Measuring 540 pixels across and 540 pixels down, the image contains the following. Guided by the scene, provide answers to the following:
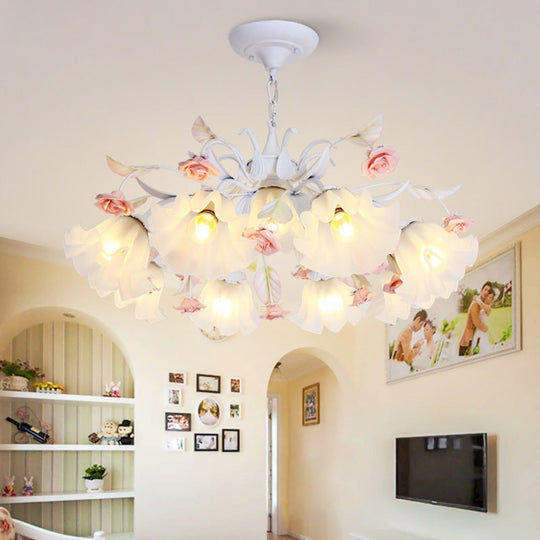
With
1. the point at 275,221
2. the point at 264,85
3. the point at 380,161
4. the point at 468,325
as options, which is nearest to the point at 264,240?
the point at 275,221

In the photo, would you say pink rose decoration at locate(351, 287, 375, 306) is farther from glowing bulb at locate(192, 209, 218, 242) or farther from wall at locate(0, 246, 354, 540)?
wall at locate(0, 246, 354, 540)

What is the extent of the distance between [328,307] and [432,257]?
24.7 inches

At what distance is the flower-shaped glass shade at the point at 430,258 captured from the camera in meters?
2.08

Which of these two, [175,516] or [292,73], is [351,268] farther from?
[175,516]

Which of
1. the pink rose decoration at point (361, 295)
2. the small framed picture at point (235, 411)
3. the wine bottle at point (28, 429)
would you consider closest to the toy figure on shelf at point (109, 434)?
the wine bottle at point (28, 429)

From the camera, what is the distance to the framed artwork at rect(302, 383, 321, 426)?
912 cm

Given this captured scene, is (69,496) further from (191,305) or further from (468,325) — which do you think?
(191,305)

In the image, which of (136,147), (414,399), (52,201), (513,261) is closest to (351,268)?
(136,147)

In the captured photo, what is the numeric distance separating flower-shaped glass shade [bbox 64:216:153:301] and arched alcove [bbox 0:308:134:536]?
11.5 feet

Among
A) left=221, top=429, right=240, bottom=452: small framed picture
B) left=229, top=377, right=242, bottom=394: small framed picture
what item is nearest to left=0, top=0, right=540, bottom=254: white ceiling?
left=229, top=377, right=242, bottom=394: small framed picture

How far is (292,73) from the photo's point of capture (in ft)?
8.86

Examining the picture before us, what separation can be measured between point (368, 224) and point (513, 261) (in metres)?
3.10

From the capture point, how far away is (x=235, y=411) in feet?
20.5

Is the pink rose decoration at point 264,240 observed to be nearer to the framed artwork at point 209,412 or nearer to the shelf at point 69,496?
the shelf at point 69,496
